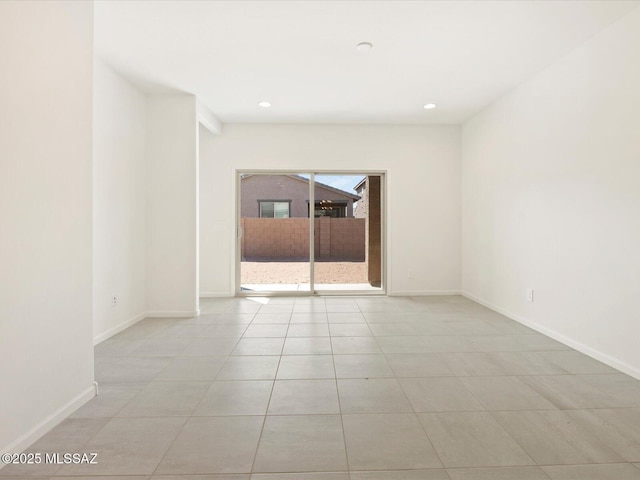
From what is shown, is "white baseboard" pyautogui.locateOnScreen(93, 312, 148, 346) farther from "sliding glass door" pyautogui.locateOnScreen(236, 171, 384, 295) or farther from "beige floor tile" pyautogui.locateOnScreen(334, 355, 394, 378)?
"beige floor tile" pyautogui.locateOnScreen(334, 355, 394, 378)

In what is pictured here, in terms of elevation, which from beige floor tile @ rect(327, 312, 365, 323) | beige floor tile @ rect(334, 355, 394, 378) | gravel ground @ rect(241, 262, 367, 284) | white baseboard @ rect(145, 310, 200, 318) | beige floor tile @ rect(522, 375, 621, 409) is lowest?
beige floor tile @ rect(522, 375, 621, 409)

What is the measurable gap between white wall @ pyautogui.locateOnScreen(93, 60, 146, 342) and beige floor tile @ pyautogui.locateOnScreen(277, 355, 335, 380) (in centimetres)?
183

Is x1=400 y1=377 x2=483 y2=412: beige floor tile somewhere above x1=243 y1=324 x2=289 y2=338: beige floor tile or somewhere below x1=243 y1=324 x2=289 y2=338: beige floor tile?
below

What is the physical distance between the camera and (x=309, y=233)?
5254 mm

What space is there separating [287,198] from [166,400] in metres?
3.84

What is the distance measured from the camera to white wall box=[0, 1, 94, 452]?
4.92ft

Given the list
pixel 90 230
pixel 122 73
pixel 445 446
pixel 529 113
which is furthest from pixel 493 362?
pixel 122 73

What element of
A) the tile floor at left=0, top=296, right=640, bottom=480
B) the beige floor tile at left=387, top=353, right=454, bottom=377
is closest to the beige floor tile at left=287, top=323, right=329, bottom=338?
the tile floor at left=0, top=296, right=640, bottom=480

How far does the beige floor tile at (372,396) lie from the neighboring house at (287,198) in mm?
3320

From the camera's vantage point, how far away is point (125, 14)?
248 cm

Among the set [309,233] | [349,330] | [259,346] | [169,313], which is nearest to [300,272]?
[309,233]

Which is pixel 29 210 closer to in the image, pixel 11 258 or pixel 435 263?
pixel 11 258

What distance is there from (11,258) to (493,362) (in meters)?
3.04

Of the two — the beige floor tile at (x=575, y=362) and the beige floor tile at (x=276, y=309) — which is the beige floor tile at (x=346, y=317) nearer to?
the beige floor tile at (x=276, y=309)
